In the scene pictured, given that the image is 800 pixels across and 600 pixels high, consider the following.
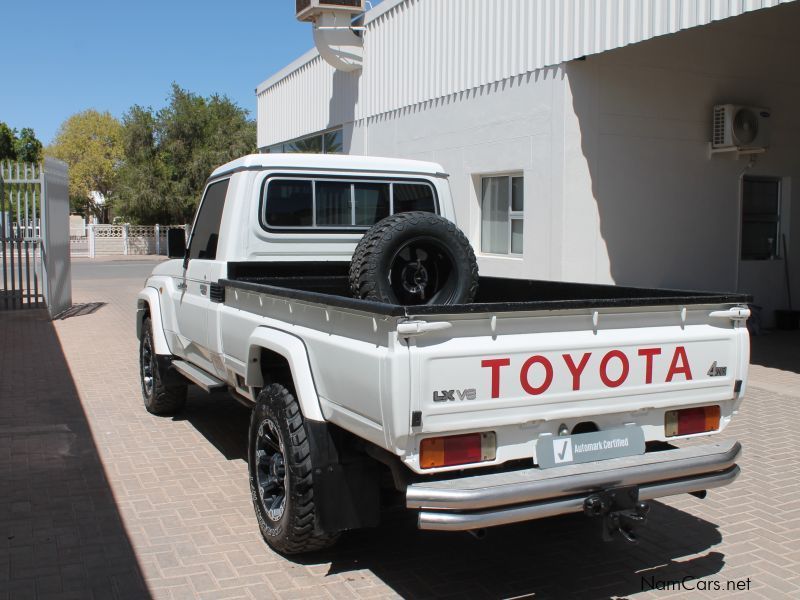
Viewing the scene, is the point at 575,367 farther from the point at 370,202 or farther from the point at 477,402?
the point at 370,202

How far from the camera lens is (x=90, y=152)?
6306 centimetres

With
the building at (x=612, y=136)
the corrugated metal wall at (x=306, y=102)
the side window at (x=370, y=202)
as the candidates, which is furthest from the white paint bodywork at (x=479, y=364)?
the corrugated metal wall at (x=306, y=102)


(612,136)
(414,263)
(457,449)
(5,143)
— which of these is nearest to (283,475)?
(457,449)

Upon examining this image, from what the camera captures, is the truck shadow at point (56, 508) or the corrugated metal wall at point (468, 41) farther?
the corrugated metal wall at point (468, 41)

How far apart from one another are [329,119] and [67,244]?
20.0 ft

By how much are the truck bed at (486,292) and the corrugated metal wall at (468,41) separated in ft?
14.5

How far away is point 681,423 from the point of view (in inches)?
158

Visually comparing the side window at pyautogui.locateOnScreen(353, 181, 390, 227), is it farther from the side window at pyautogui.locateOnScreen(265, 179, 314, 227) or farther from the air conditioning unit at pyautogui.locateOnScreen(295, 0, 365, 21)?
the air conditioning unit at pyautogui.locateOnScreen(295, 0, 365, 21)

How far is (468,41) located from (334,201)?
7.63m

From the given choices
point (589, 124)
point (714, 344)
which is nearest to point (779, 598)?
point (714, 344)

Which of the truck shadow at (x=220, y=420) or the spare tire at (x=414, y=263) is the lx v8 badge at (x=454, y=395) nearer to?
the spare tire at (x=414, y=263)

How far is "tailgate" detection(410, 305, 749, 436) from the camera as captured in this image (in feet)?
10.8

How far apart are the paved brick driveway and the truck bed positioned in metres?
1.37

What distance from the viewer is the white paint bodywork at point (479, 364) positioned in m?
3.25
